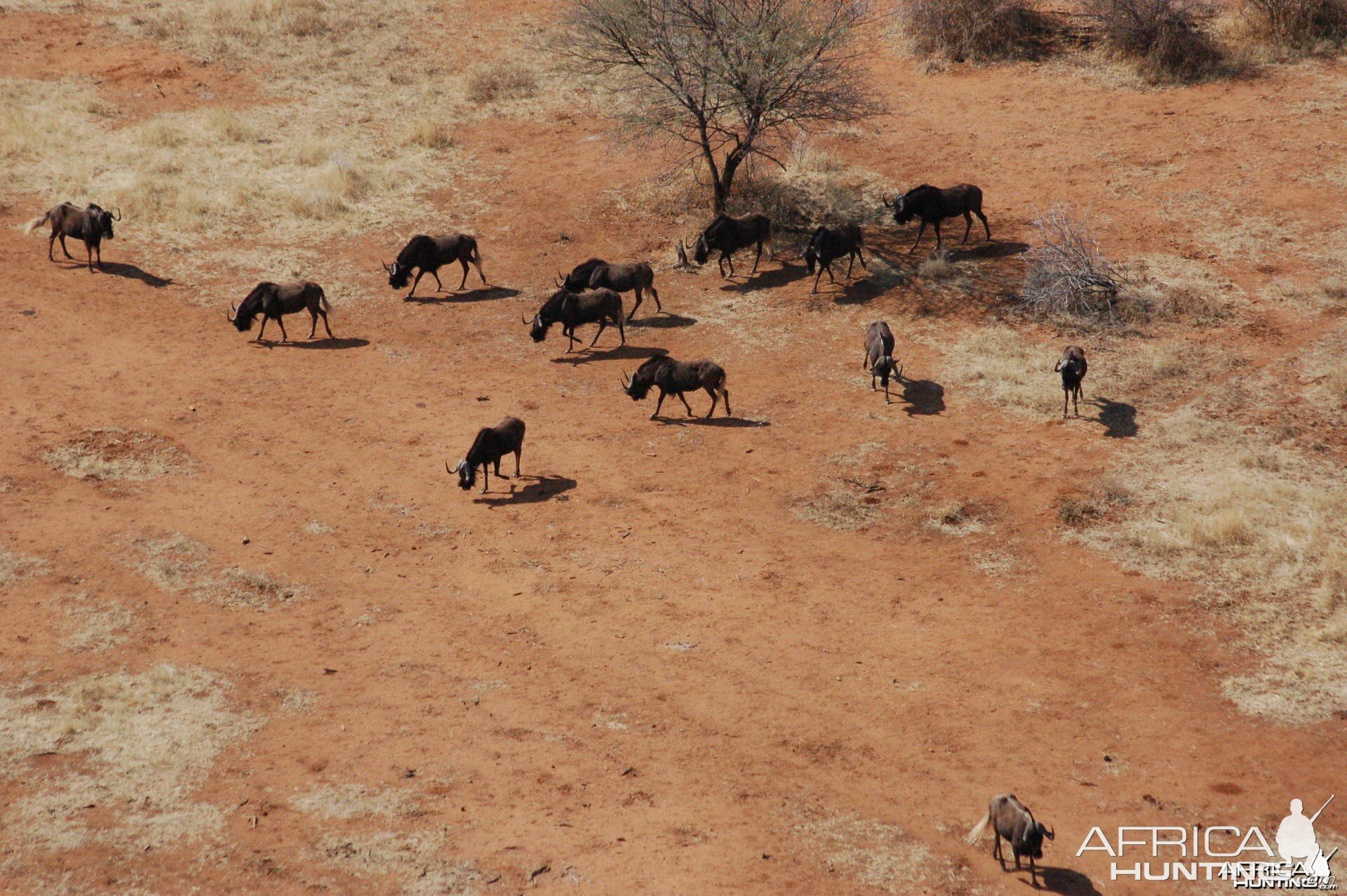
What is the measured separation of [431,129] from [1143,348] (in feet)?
63.1

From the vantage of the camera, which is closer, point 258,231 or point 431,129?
point 258,231

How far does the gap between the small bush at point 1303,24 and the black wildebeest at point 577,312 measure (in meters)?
20.9

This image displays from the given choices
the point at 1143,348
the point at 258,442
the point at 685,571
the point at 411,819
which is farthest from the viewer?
the point at 1143,348

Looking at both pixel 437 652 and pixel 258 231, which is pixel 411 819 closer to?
pixel 437 652

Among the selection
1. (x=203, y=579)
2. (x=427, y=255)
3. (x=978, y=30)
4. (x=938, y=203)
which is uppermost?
(x=978, y=30)

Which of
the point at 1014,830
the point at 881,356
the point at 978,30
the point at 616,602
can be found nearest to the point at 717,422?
the point at 881,356

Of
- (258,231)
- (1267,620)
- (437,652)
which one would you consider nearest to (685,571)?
(437,652)

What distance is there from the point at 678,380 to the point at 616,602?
5.36m

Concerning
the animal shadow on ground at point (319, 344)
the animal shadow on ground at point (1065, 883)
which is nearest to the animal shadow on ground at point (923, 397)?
the animal shadow on ground at point (1065, 883)

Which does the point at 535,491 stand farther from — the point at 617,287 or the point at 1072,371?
the point at 1072,371

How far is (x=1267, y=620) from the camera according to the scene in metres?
13.1

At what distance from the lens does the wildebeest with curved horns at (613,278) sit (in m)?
22.0

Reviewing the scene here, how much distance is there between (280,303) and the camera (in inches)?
833

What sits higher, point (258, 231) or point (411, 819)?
point (258, 231)
